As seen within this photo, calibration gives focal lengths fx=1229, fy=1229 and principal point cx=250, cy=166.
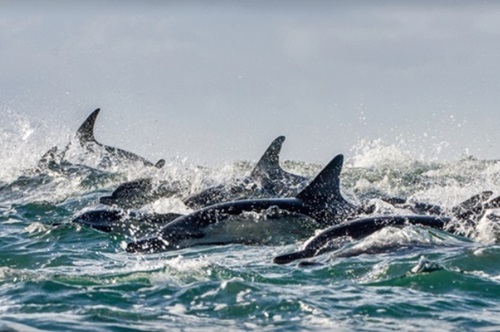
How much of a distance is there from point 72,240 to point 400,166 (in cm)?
2287

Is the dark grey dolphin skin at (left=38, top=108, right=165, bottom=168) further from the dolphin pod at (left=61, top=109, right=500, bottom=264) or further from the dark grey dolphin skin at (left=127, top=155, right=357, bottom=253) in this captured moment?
the dark grey dolphin skin at (left=127, top=155, right=357, bottom=253)

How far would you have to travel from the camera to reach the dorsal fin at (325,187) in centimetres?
1800

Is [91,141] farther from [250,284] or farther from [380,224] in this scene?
[250,284]

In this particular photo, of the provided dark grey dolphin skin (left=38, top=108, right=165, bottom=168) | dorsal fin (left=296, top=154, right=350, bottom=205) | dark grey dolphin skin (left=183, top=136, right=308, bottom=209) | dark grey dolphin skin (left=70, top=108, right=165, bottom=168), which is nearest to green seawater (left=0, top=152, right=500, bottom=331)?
dorsal fin (left=296, top=154, right=350, bottom=205)

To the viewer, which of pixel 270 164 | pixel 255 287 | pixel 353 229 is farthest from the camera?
pixel 270 164

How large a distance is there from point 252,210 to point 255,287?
566 centimetres

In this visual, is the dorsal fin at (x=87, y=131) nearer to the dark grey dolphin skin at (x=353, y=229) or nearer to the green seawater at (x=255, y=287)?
the green seawater at (x=255, y=287)

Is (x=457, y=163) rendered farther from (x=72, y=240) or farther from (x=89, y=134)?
(x=72, y=240)

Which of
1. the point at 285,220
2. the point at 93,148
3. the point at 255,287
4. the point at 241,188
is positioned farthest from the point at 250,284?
the point at 93,148

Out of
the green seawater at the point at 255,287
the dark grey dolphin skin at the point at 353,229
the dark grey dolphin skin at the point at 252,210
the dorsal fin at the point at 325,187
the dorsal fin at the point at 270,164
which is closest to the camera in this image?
the green seawater at the point at 255,287

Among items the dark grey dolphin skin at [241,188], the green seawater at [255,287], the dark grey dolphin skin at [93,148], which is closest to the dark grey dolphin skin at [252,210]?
the green seawater at [255,287]

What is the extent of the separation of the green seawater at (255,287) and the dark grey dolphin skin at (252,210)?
15.7 inches

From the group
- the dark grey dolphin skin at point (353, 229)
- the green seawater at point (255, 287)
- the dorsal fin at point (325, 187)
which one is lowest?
the green seawater at point (255, 287)

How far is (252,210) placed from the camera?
17.9m
